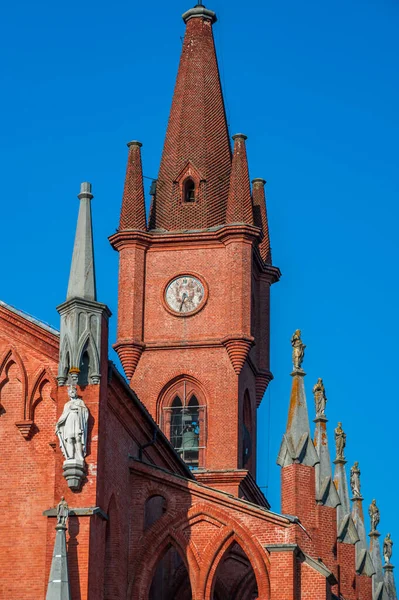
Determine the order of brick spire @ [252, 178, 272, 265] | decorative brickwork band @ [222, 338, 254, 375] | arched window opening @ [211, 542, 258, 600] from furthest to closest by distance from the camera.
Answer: brick spire @ [252, 178, 272, 265]
decorative brickwork band @ [222, 338, 254, 375]
arched window opening @ [211, 542, 258, 600]

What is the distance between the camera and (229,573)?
46812 mm

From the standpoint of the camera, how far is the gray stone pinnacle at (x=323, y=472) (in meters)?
48.7

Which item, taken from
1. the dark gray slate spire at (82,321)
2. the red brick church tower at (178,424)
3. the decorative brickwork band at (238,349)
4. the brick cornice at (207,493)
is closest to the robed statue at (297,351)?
the red brick church tower at (178,424)

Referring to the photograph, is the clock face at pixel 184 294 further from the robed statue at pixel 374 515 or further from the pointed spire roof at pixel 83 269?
the pointed spire roof at pixel 83 269

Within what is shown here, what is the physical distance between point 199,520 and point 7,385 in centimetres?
607

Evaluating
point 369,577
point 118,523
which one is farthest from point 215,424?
point 118,523

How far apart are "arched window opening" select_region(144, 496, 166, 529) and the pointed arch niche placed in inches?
492

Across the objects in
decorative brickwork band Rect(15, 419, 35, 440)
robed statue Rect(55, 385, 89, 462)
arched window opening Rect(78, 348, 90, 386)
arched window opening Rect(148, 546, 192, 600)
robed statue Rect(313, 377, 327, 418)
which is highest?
robed statue Rect(313, 377, 327, 418)

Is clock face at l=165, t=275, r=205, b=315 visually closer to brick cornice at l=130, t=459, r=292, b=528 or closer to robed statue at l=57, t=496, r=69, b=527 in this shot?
brick cornice at l=130, t=459, r=292, b=528

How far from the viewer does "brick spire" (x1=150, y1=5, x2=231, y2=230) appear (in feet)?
196

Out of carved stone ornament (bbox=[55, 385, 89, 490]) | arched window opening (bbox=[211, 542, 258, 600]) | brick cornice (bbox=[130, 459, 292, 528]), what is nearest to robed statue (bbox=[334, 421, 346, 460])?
arched window opening (bbox=[211, 542, 258, 600])

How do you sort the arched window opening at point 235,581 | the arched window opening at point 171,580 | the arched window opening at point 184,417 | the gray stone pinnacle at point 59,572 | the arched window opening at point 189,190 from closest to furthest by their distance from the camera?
the gray stone pinnacle at point 59,572, the arched window opening at point 171,580, the arched window opening at point 235,581, the arched window opening at point 184,417, the arched window opening at point 189,190

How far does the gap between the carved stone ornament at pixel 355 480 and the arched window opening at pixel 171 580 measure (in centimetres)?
1586

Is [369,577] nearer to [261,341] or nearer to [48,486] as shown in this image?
[261,341]
